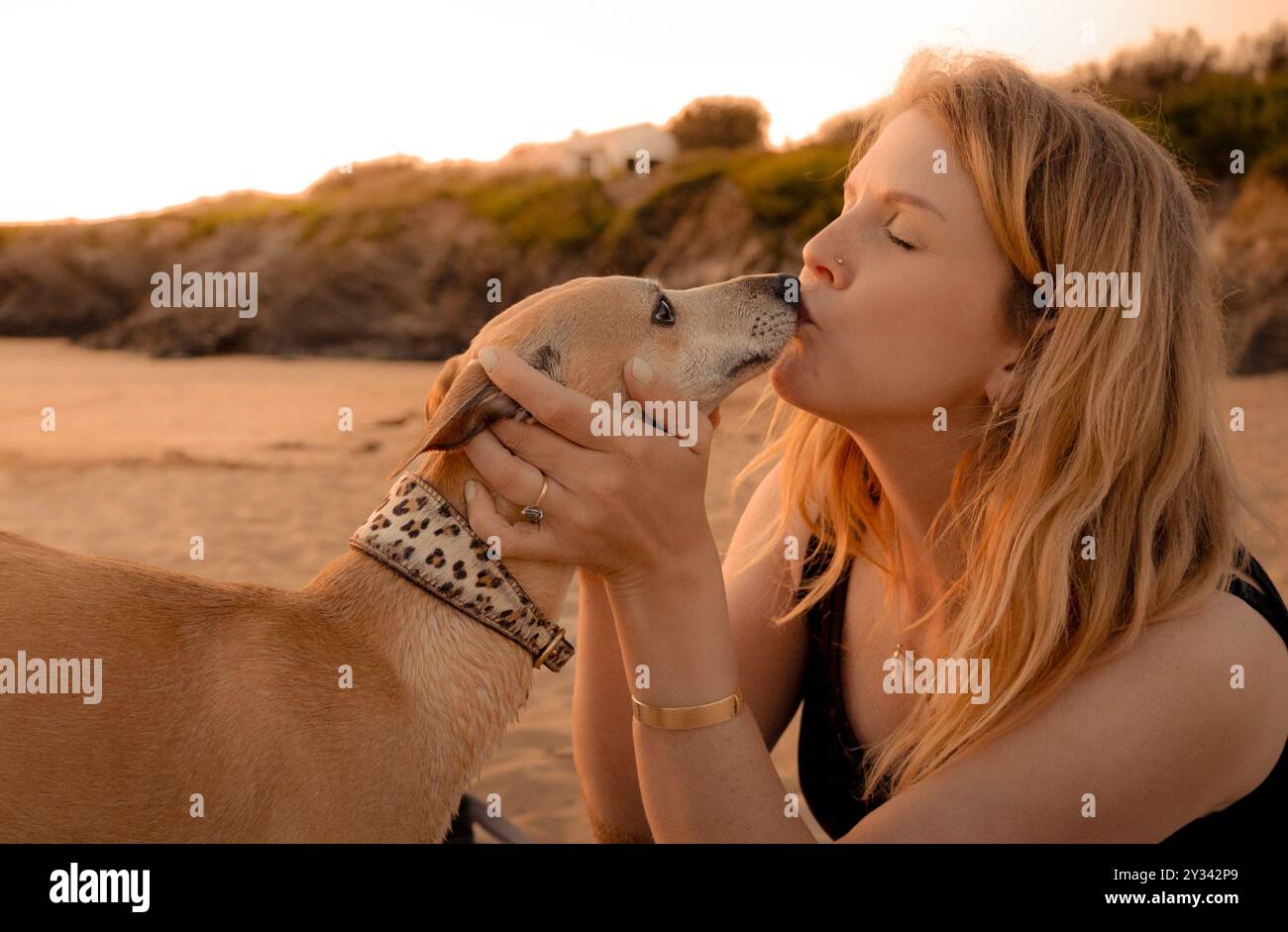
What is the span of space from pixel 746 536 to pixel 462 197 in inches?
979

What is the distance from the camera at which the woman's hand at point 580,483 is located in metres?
2.15

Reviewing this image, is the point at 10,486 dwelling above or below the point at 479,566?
below

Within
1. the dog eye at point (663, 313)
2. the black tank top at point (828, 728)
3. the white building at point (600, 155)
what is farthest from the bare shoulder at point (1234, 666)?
the white building at point (600, 155)

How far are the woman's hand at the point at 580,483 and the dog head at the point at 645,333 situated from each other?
19cm

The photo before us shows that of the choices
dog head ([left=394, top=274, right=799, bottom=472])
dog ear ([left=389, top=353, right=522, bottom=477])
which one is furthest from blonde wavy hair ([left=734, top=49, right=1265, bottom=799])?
dog ear ([left=389, top=353, right=522, bottom=477])

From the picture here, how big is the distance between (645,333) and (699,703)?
3.01 feet

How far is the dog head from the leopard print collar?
19cm

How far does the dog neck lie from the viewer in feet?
7.34

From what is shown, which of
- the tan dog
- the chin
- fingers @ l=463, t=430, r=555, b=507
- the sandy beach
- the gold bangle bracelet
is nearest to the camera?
the tan dog

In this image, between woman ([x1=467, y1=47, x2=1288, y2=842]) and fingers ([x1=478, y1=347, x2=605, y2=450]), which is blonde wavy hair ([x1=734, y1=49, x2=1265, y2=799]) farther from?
fingers ([x1=478, y1=347, x2=605, y2=450])

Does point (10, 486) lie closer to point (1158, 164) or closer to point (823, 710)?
point (823, 710)

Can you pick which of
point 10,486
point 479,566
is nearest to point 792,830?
point 479,566

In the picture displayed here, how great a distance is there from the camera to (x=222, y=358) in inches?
899

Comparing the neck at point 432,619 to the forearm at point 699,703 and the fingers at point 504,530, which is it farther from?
the forearm at point 699,703
